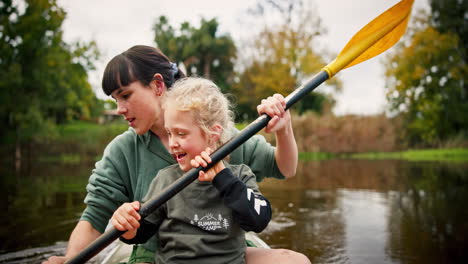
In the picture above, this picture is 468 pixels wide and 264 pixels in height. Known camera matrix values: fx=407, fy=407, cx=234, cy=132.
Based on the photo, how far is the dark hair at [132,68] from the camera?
1.75 meters

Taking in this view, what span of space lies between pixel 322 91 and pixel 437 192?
1627cm

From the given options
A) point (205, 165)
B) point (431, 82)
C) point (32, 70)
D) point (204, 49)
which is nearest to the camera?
point (205, 165)

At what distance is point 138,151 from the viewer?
1.90 metres

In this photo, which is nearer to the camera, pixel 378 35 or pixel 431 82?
pixel 378 35

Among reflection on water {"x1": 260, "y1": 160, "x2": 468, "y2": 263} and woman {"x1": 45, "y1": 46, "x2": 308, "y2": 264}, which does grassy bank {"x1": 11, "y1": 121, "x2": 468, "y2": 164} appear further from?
woman {"x1": 45, "y1": 46, "x2": 308, "y2": 264}

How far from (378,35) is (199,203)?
117 centimetres

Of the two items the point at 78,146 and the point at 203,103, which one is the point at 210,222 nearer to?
the point at 203,103

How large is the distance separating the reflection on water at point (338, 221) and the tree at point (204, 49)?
66.7ft

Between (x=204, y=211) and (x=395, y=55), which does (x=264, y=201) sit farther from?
(x=395, y=55)

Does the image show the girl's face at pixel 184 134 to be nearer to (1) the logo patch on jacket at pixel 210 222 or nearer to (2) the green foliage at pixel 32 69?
(1) the logo patch on jacket at pixel 210 222

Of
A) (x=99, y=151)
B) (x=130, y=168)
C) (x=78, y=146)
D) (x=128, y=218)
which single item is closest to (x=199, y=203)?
(x=128, y=218)

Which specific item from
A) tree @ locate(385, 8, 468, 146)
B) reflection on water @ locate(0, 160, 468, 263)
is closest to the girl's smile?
reflection on water @ locate(0, 160, 468, 263)

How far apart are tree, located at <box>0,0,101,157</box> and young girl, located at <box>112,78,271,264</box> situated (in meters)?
15.1

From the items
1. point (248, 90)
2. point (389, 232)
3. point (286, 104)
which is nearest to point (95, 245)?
point (286, 104)
